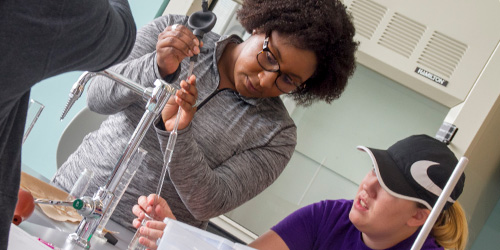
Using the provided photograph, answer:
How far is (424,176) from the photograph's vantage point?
1.40 metres

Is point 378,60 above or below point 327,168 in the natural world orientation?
above

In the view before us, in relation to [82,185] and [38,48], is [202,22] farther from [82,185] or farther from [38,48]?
[38,48]

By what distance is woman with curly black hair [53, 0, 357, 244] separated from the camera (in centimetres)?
140

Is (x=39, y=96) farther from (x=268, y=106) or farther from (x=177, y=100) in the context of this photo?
(x=177, y=100)

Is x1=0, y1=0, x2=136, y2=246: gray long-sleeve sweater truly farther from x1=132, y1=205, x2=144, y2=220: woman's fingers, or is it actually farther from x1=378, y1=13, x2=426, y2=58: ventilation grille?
x1=378, y1=13, x2=426, y2=58: ventilation grille

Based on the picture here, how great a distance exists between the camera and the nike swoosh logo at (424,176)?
1398mm

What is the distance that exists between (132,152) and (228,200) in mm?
400

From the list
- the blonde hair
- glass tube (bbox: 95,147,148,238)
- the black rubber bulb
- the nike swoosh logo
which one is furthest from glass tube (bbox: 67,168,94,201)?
the blonde hair

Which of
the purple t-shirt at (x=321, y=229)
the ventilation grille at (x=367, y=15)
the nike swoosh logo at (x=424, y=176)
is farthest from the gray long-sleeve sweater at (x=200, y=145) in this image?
the ventilation grille at (x=367, y=15)

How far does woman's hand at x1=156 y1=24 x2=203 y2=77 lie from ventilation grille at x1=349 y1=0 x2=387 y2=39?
41.6 inches

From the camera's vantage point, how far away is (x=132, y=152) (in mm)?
1135

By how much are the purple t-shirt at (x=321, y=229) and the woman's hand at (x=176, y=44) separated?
71 centimetres

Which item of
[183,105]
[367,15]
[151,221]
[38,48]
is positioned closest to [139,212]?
[151,221]

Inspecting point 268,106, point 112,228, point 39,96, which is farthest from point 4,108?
point 39,96
